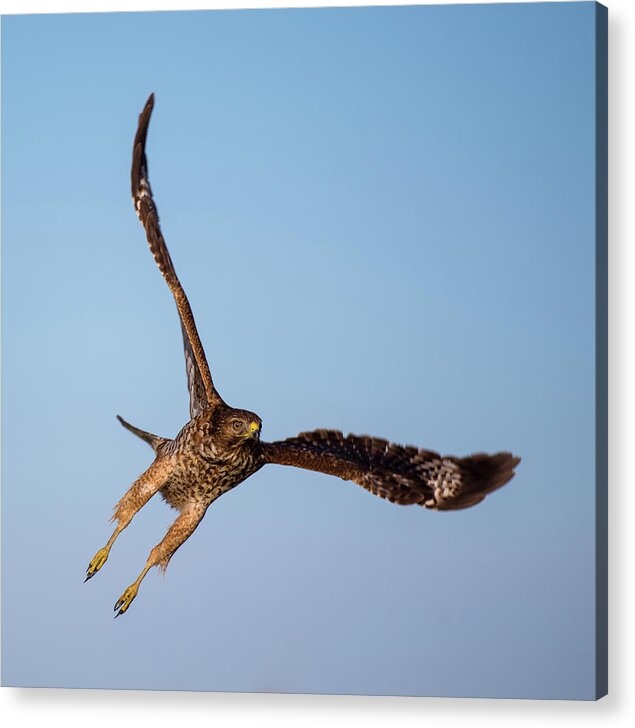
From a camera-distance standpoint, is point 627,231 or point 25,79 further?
point 25,79

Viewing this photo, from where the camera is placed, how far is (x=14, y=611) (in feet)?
19.6

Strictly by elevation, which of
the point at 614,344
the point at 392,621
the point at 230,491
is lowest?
the point at 392,621

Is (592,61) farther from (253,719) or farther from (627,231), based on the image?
(253,719)

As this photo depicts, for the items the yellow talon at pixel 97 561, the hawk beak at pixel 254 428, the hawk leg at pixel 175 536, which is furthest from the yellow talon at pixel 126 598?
the hawk beak at pixel 254 428

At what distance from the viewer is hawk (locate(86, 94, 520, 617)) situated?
18.7 feet

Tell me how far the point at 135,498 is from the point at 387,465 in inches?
37.0

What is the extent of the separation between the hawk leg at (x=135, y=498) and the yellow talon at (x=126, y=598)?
14 cm

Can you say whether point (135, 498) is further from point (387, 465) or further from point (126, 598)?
point (387, 465)

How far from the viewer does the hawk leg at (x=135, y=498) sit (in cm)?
586

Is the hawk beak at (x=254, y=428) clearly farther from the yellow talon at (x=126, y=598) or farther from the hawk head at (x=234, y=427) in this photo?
the yellow talon at (x=126, y=598)

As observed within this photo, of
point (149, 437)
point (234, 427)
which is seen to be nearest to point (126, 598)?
point (149, 437)

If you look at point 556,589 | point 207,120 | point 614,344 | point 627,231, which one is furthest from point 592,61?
point 556,589

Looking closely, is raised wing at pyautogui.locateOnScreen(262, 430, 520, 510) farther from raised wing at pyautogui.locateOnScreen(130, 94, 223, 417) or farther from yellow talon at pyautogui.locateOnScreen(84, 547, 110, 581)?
yellow talon at pyautogui.locateOnScreen(84, 547, 110, 581)

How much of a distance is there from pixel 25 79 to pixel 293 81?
3.37 ft
